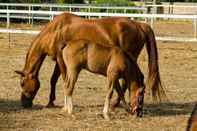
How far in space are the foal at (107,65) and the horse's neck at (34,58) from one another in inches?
30.8

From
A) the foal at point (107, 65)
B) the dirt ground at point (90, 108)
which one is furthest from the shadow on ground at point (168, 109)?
the foal at point (107, 65)

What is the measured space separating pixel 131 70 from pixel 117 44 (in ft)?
2.37

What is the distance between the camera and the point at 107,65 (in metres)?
7.73

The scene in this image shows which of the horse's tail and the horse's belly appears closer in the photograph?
the horse's belly

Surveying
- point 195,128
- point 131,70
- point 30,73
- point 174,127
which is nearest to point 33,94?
point 30,73

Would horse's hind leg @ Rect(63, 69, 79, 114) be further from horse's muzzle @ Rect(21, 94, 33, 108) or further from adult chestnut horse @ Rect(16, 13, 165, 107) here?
horse's muzzle @ Rect(21, 94, 33, 108)

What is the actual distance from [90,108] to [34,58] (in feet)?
4.10

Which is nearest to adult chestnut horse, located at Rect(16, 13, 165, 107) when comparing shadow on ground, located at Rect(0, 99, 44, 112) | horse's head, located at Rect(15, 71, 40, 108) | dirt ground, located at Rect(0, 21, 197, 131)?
horse's head, located at Rect(15, 71, 40, 108)

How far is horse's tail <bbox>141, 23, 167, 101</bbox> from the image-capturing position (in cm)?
820

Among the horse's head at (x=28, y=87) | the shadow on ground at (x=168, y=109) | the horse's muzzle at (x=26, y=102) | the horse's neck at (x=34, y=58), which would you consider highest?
the horse's neck at (x=34, y=58)

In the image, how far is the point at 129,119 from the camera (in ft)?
25.6

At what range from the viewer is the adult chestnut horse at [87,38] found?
328 inches

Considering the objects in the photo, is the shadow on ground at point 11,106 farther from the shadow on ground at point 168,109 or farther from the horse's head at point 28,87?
the shadow on ground at point 168,109

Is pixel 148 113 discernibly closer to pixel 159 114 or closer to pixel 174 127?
pixel 159 114
